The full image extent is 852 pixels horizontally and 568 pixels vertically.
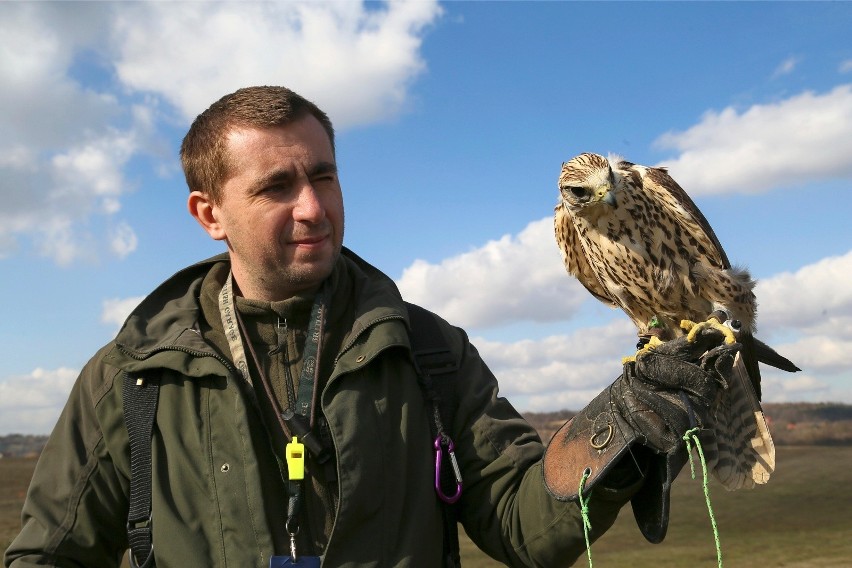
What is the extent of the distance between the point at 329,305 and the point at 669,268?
163 cm

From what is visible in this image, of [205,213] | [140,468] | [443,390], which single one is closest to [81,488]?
[140,468]

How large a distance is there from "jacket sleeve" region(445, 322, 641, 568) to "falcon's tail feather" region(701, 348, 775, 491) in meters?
1.05

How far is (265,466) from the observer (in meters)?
2.54

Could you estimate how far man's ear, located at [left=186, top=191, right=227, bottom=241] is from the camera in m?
2.96

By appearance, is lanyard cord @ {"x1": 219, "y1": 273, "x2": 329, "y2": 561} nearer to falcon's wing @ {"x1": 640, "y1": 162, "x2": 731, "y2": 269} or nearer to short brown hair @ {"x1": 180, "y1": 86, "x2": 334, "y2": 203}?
short brown hair @ {"x1": 180, "y1": 86, "x2": 334, "y2": 203}

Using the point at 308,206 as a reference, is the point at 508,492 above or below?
below

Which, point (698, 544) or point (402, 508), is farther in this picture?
point (698, 544)

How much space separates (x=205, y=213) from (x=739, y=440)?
8.26ft

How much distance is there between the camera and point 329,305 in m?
2.80

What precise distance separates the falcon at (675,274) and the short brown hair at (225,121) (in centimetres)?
127

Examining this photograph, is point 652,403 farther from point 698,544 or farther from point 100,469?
point 698,544

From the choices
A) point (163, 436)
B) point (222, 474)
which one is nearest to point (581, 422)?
point (222, 474)

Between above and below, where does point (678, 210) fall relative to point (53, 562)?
above

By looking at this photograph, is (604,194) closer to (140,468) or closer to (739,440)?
(739,440)
